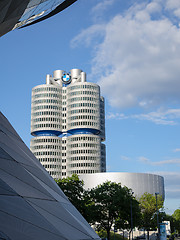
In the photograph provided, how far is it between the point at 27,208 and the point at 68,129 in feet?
488

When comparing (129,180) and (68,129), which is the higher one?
(68,129)

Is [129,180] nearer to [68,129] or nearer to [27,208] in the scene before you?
[68,129]

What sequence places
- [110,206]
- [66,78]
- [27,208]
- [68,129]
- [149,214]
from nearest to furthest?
[27,208], [110,206], [149,214], [68,129], [66,78]

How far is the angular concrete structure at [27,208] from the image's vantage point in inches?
272

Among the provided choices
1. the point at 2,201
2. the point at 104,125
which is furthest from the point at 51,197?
the point at 104,125

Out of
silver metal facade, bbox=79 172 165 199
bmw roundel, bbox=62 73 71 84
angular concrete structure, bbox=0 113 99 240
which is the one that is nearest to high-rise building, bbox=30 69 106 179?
bmw roundel, bbox=62 73 71 84

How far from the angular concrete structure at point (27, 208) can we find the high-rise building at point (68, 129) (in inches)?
5407

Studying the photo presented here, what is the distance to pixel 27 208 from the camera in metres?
7.91

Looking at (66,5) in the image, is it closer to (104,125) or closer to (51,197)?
(51,197)

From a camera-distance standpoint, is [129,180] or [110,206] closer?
[110,206]

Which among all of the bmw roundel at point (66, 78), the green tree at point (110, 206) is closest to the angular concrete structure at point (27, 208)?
the green tree at point (110, 206)

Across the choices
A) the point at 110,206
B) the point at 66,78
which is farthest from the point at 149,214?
the point at 66,78

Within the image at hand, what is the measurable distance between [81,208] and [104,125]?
12883 centimetres

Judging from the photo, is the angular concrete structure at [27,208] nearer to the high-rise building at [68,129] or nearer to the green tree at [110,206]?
the green tree at [110,206]
